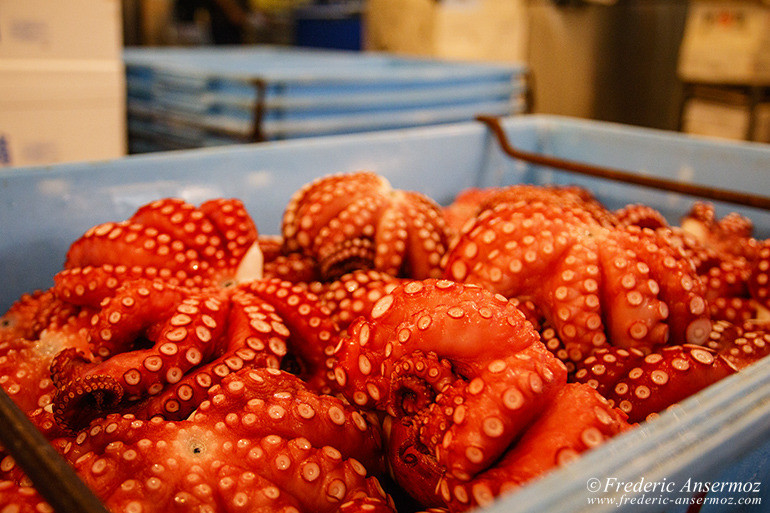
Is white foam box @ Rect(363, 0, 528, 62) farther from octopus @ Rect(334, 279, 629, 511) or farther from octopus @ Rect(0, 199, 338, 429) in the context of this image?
octopus @ Rect(334, 279, 629, 511)

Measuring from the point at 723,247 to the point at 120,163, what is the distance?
1.30 meters

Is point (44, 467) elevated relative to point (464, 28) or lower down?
lower down

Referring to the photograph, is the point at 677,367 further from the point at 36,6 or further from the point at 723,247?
the point at 36,6

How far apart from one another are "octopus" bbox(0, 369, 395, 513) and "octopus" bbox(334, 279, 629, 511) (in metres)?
0.05

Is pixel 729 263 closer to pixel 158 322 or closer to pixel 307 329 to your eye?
pixel 307 329

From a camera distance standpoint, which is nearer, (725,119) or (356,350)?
(356,350)

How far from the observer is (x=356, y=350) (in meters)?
0.75

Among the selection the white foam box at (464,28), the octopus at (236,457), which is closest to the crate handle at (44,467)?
the octopus at (236,457)

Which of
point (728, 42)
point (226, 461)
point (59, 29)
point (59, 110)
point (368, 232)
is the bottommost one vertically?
point (226, 461)

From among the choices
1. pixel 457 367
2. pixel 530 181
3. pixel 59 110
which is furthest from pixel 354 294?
pixel 59 110

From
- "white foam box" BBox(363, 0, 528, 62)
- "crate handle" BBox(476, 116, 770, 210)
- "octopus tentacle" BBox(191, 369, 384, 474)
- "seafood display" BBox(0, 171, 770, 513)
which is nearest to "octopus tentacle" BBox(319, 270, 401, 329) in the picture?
"seafood display" BBox(0, 171, 770, 513)

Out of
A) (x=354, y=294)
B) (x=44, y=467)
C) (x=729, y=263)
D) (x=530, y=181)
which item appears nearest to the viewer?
(x=44, y=467)

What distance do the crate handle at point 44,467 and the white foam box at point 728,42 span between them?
4.20 m

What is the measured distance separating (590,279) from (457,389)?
35 cm
